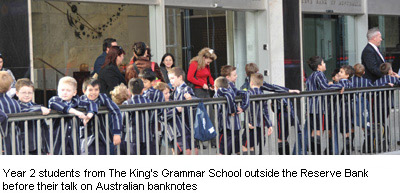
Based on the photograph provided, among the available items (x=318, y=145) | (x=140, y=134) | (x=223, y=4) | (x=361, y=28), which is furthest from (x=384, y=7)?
(x=140, y=134)

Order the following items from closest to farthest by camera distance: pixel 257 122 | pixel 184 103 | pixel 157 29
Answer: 1. pixel 184 103
2. pixel 257 122
3. pixel 157 29

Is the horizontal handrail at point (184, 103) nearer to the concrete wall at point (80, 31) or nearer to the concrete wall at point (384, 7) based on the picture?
the concrete wall at point (80, 31)

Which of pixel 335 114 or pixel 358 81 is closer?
pixel 335 114

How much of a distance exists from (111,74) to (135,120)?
2.57 meters

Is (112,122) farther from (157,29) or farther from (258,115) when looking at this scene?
(157,29)

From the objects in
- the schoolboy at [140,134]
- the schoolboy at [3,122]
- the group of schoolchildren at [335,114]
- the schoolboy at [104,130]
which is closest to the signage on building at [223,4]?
the group of schoolchildren at [335,114]

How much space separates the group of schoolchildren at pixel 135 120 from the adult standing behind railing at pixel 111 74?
25.9 inches

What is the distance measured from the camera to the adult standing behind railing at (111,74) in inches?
420

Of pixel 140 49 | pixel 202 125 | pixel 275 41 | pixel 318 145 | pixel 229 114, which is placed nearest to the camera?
pixel 202 125

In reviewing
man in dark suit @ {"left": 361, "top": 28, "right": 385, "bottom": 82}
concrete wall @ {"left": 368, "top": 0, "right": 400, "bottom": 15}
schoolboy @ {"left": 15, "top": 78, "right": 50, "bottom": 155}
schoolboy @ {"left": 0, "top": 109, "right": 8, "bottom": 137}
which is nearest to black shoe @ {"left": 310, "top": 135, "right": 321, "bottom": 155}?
man in dark suit @ {"left": 361, "top": 28, "right": 385, "bottom": 82}

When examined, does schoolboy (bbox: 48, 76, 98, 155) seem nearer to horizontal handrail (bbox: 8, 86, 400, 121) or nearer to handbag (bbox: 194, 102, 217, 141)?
horizontal handrail (bbox: 8, 86, 400, 121)

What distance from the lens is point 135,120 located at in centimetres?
822
